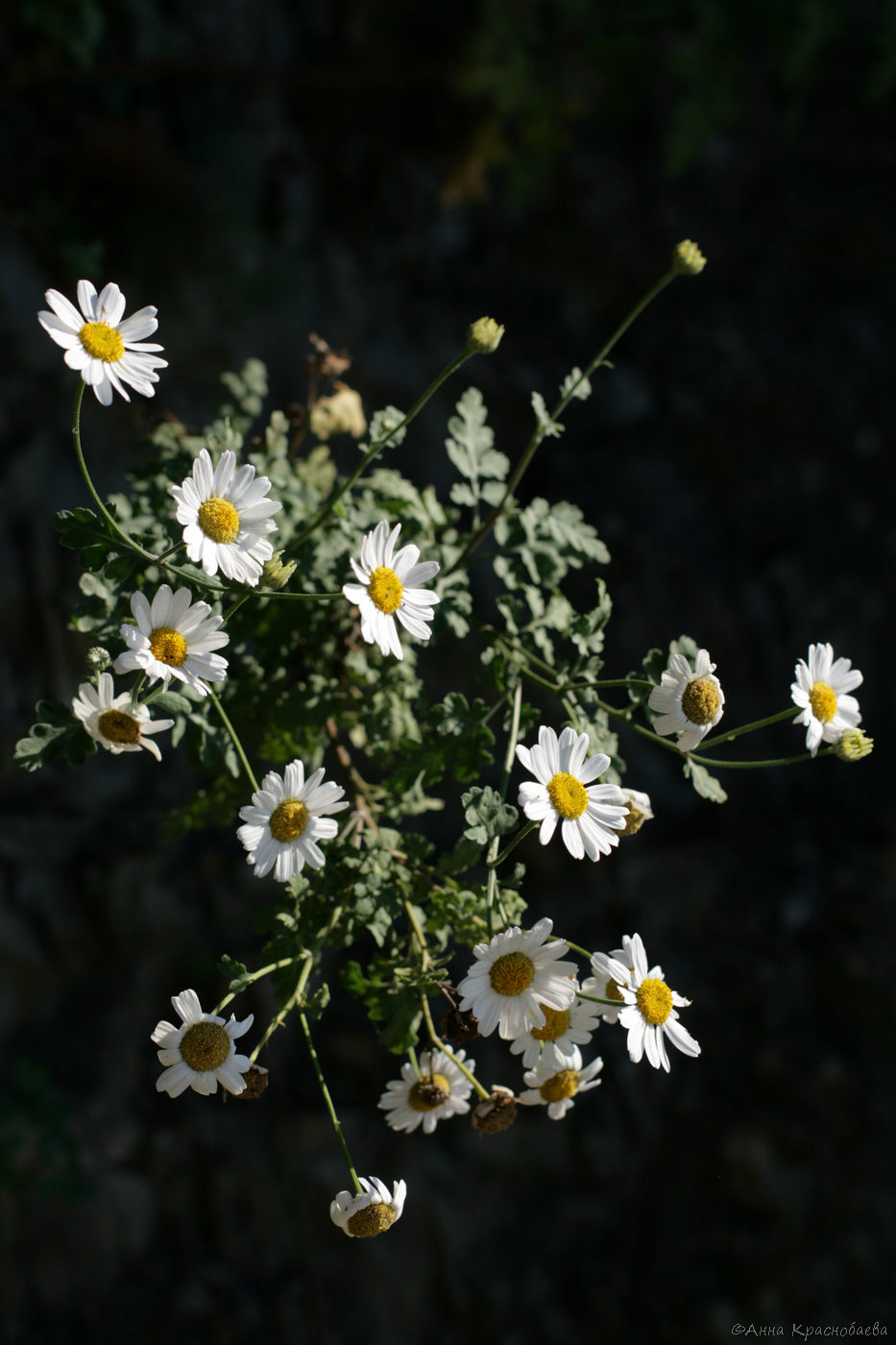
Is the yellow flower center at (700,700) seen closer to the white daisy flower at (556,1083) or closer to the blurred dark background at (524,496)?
the white daisy flower at (556,1083)

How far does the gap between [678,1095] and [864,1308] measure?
70cm

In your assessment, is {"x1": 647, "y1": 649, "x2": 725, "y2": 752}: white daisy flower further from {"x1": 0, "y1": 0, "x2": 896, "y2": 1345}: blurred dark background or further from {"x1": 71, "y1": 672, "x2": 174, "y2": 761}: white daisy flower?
{"x1": 0, "y1": 0, "x2": 896, "y2": 1345}: blurred dark background

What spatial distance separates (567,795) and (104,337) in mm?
649

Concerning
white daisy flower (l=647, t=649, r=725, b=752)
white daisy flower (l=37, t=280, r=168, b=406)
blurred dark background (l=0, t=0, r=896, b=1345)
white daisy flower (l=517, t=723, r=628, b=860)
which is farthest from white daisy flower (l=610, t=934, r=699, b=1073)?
blurred dark background (l=0, t=0, r=896, b=1345)

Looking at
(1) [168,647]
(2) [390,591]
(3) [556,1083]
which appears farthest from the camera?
(3) [556,1083]

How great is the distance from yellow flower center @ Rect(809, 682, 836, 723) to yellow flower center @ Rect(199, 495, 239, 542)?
687mm

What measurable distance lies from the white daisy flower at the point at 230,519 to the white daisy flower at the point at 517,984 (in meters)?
0.43

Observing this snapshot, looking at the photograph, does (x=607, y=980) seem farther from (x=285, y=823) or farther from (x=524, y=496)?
(x=524, y=496)

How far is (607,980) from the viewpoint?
44.9 inches

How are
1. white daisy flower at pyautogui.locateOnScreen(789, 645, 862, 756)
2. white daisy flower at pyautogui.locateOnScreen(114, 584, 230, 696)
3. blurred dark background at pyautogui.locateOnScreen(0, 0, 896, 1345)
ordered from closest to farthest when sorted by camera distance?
1. white daisy flower at pyautogui.locateOnScreen(114, 584, 230, 696)
2. white daisy flower at pyautogui.locateOnScreen(789, 645, 862, 756)
3. blurred dark background at pyautogui.locateOnScreen(0, 0, 896, 1345)

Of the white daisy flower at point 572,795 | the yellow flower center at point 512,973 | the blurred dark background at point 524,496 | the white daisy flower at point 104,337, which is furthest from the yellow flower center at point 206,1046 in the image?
the blurred dark background at point 524,496

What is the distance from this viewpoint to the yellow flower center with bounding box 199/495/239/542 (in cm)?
105

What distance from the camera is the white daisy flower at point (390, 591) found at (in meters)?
1.08

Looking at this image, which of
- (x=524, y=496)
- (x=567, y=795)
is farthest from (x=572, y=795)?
(x=524, y=496)
